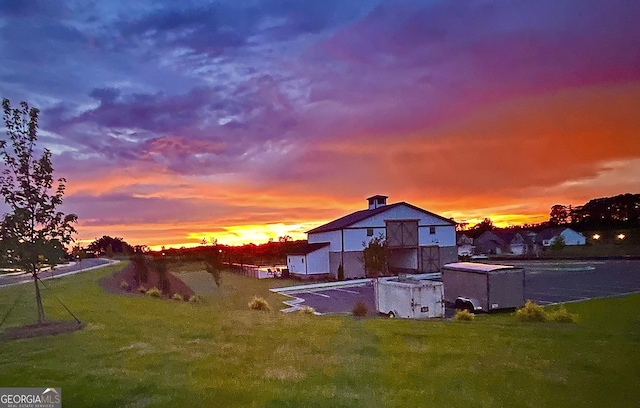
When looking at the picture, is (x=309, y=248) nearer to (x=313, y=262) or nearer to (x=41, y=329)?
(x=313, y=262)

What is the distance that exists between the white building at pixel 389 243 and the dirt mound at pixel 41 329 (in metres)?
34.2

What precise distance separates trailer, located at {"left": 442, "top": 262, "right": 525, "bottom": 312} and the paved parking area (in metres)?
3.98

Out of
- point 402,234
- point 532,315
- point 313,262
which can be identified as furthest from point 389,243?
point 532,315

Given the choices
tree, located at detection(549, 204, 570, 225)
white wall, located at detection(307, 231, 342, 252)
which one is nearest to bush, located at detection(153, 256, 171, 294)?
white wall, located at detection(307, 231, 342, 252)

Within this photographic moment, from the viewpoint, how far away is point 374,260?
151ft

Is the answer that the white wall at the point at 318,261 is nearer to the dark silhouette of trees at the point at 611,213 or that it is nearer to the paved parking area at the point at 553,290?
the paved parking area at the point at 553,290

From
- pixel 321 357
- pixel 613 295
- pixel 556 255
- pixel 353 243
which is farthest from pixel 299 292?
pixel 556 255

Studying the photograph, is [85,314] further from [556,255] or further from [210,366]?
[556,255]

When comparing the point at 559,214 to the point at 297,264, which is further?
the point at 559,214

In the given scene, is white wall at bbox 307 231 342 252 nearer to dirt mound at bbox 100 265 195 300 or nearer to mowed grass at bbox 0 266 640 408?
dirt mound at bbox 100 265 195 300

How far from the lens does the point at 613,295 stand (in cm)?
2691

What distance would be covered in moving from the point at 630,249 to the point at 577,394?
65.0m

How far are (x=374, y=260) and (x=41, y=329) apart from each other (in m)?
35.8

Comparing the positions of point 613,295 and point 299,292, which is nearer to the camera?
point 613,295
